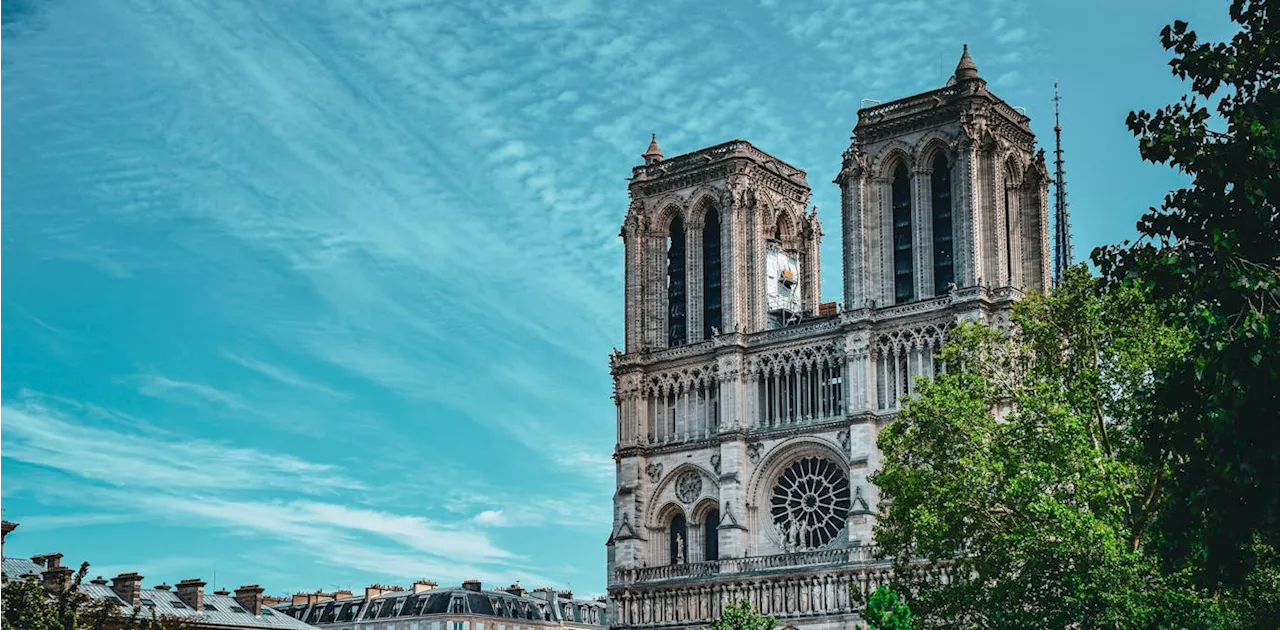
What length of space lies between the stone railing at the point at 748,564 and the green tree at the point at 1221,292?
4126 cm

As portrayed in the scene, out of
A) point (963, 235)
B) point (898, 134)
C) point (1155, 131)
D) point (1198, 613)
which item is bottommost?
point (1198, 613)

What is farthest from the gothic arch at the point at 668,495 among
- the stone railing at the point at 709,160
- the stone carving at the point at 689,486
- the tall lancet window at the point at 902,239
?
the stone railing at the point at 709,160

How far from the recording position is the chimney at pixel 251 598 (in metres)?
68.8

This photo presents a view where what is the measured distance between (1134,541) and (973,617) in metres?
5.00

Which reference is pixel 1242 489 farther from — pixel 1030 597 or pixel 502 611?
pixel 502 611

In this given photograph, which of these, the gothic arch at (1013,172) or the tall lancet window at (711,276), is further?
the tall lancet window at (711,276)

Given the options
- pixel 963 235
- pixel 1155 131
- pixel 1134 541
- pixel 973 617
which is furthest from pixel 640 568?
pixel 1155 131

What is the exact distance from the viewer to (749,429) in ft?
216

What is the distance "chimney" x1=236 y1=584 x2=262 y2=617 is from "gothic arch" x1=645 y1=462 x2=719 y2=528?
55.4 ft

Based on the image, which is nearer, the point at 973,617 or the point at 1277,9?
the point at 1277,9

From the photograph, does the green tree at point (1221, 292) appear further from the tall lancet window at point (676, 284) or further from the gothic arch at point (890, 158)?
the tall lancet window at point (676, 284)

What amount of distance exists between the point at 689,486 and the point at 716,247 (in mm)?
10497

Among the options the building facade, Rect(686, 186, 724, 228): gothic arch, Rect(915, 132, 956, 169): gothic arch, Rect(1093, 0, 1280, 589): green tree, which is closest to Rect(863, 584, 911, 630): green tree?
Rect(1093, 0, 1280, 589): green tree

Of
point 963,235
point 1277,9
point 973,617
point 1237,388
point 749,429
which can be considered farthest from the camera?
point 749,429
